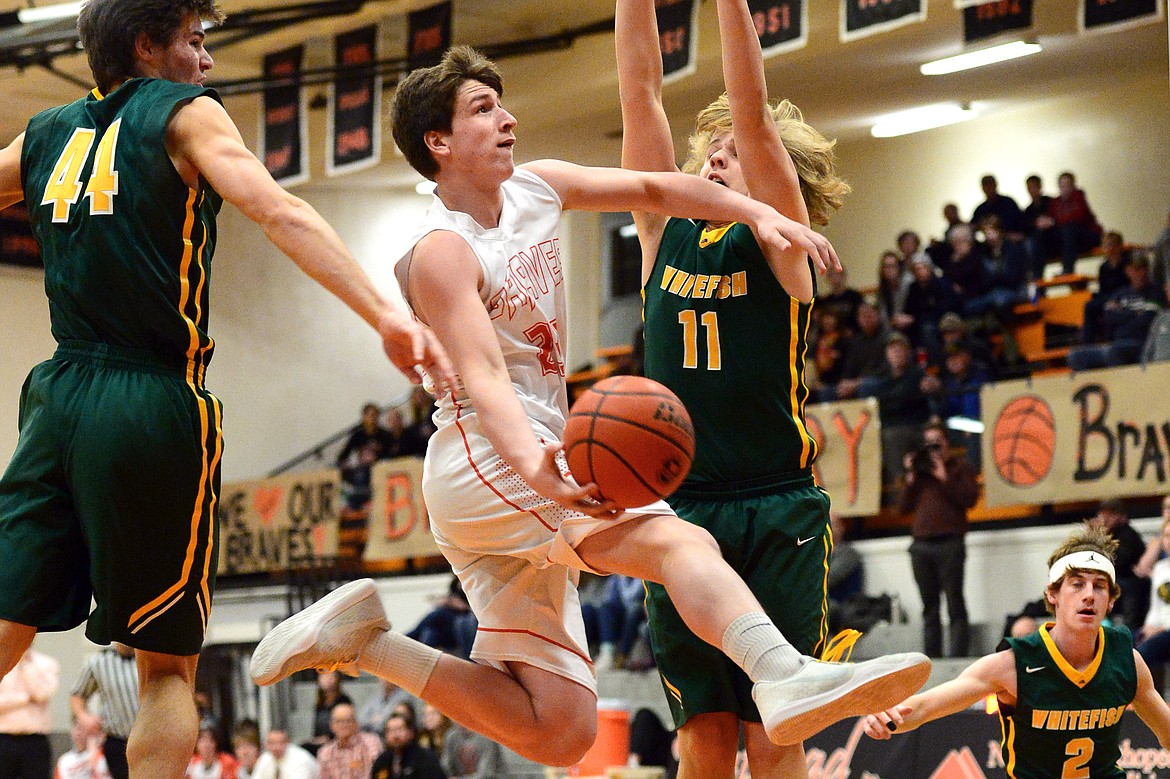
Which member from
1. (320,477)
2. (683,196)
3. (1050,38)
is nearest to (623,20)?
(683,196)

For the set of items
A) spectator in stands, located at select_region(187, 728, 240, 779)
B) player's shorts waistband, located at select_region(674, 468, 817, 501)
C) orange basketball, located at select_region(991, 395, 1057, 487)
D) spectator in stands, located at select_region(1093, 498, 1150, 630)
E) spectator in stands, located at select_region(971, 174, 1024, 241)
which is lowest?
spectator in stands, located at select_region(187, 728, 240, 779)

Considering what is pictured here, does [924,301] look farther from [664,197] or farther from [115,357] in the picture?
[115,357]

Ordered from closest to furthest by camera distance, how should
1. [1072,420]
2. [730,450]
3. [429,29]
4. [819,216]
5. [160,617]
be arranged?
[160,617] → [730,450] → [819,216] → [1072,420] → [429,29]

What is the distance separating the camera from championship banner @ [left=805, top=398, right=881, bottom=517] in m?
11.9

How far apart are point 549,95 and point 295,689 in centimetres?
689

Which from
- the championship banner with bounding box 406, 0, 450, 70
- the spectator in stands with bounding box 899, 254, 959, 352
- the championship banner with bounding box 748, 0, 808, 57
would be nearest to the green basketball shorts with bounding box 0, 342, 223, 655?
the championship banner with bounding box 748, 0, 808, 57

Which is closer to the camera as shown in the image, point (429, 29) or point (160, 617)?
point (160, 617)

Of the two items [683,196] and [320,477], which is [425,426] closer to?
[320,477]

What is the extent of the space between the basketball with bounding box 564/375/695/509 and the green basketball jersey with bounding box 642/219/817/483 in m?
0.91

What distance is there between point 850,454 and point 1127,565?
9.10 ft

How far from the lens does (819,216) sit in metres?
4.57

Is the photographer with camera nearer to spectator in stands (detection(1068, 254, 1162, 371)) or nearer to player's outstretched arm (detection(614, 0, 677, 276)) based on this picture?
spectator in stands (detection(1068, 254, 1162, 371))

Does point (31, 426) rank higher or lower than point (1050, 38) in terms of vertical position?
lower

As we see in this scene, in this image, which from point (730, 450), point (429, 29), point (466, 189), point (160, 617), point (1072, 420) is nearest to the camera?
point (160, 617)
